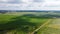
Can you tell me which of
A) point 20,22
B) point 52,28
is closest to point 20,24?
point 20,22

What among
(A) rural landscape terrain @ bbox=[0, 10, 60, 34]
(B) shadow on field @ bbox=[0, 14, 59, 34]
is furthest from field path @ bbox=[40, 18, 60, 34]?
(B) shadow on field @ bbox=[0, 14, 59, 34]

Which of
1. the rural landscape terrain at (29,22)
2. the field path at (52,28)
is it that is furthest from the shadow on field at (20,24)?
the field path at (52,28)

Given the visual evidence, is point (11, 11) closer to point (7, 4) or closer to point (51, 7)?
point (7, 4)

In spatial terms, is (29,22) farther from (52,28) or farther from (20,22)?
(52,28)

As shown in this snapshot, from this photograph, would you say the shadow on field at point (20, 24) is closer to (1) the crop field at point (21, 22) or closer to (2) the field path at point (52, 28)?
(1) the crop field at point (21, 22)

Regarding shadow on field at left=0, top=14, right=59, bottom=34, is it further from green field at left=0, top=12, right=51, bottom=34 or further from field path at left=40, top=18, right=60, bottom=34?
field path at left=40, top=18, right=60, bottom=34
